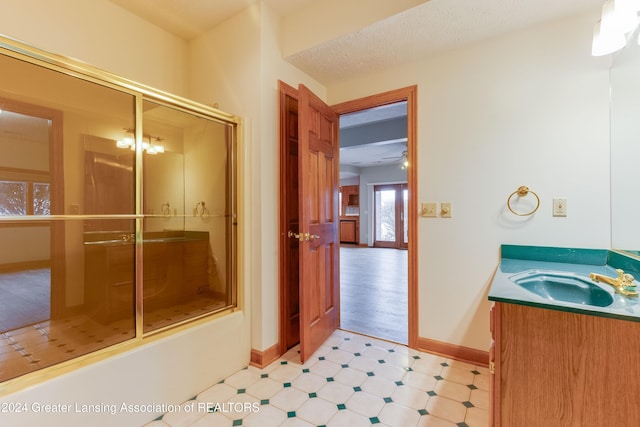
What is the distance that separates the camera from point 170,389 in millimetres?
1654

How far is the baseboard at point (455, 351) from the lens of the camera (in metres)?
2.10

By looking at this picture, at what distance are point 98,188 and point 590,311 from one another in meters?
2.80

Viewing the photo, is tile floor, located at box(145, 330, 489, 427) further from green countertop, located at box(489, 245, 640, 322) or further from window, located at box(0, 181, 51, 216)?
window, located at box(0, 181, 51, 216)

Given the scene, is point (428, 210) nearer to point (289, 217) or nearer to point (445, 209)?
point (445, 209)

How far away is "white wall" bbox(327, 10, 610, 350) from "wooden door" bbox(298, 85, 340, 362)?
2.38ft

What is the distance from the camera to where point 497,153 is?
2051 mm

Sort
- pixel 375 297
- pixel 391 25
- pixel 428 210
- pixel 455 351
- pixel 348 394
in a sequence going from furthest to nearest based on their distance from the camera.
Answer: pixel 375 297 < pixel 428 210 < pixel 455 351 < pixel 391 25 < pixel 348 394

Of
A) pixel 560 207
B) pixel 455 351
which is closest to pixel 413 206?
pixel 560 207

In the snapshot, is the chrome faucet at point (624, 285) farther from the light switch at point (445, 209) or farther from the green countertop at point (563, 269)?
the light switch at point (445, 209)

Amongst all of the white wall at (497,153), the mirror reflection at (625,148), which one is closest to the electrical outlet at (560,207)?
the white wall at (497,153)

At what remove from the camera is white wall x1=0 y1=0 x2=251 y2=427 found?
1326mm

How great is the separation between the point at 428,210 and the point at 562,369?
1.44m

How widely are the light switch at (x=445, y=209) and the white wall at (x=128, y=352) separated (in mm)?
1687

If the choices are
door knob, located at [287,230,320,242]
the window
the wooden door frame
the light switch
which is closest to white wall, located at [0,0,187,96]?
the window
